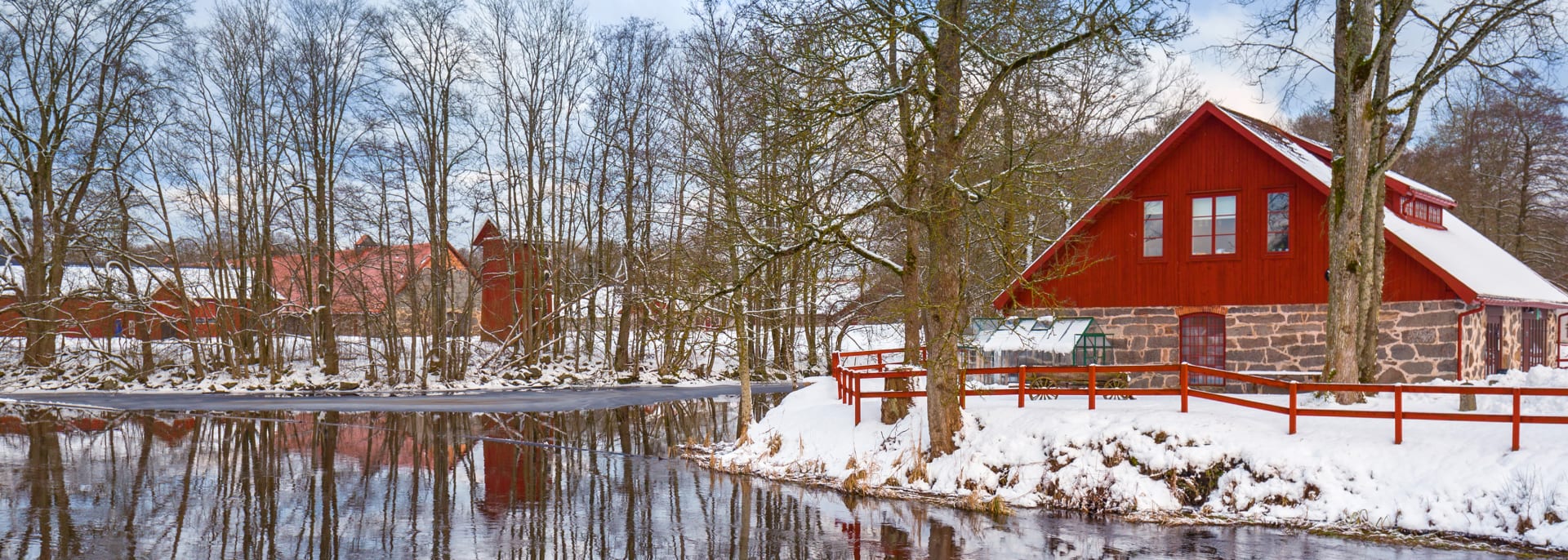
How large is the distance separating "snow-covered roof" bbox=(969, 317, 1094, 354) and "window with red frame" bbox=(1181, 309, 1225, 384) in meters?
1.96

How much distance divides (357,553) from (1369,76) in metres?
15.2

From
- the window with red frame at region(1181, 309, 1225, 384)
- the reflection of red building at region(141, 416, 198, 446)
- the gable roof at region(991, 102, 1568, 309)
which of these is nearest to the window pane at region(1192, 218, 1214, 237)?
the gable roof at region(991, 102, 1568, 309)

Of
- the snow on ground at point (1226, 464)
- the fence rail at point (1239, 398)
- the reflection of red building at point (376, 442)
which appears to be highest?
the fence rail at point (1239, 398)

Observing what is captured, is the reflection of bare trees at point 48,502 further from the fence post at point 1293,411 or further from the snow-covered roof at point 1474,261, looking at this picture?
the snow-covered roof at point 1474,261

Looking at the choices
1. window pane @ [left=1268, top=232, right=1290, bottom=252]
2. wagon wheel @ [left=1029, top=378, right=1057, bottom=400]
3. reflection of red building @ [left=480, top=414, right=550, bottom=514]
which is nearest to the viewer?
reflection of red building @ [left=480, top=414, right=550, bottom=514]

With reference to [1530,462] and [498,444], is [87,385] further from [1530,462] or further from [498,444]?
[1530,462]

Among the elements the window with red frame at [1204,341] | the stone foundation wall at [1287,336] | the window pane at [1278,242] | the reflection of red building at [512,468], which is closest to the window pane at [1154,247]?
the stone foundation wall at [1287,336]

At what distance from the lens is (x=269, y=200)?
124 feet

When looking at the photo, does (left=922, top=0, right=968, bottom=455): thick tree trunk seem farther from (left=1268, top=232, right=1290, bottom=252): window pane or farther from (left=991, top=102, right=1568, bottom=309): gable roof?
(left=1268, top=232, right=1290, bottom=252): window pane

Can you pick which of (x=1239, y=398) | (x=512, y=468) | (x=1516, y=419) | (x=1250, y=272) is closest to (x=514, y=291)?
(x=512, y=468)

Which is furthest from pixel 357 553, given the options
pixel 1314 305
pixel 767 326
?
pixel 767 326

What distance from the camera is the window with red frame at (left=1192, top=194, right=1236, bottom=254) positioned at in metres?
21.2

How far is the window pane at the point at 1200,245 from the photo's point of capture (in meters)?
21.5

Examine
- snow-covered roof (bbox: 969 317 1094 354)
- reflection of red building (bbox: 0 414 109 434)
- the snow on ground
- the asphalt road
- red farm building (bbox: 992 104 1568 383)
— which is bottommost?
the asphalt road
